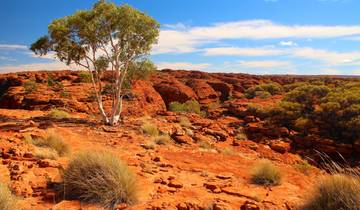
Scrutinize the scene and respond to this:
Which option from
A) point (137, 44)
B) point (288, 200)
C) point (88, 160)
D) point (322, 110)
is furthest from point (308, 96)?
point (88, 160)

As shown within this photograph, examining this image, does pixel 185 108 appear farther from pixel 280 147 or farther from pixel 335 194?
pixel 335 194

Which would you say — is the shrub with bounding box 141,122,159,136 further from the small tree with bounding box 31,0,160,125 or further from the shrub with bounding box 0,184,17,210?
the shrub with bounding box 0,184,17,210

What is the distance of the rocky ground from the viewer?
6020 mm

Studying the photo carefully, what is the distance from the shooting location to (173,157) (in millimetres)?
10367

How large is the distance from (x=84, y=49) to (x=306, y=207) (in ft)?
40.3

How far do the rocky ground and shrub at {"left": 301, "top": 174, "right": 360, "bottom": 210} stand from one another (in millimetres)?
579

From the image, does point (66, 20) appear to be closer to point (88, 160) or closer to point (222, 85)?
point (88, 160)

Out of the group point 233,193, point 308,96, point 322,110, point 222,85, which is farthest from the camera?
point 222,85

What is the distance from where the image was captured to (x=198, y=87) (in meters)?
43.4

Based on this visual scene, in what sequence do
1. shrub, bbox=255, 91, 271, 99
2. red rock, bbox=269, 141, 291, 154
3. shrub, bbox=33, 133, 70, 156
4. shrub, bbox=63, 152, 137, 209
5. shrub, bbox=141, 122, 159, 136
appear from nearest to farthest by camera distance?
1. shrub, bbox=63, 152, 137, 209
2. shrub, bbox=33, 133, 70, 156
3. shrub, bbox=141, 122, 159, 136
4. red rock, bbox=269, 141, 291, 154
5. shrub, bbox=255, 91, 271, 99

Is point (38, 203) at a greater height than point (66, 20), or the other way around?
point (66, 20)

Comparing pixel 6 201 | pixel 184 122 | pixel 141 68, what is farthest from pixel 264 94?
pixel 6 201

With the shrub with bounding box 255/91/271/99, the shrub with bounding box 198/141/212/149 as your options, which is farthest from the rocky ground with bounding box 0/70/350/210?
the shrub with bounding box 255/91/271/99

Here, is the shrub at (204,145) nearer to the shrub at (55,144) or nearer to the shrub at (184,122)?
the shrub at (184,122)
